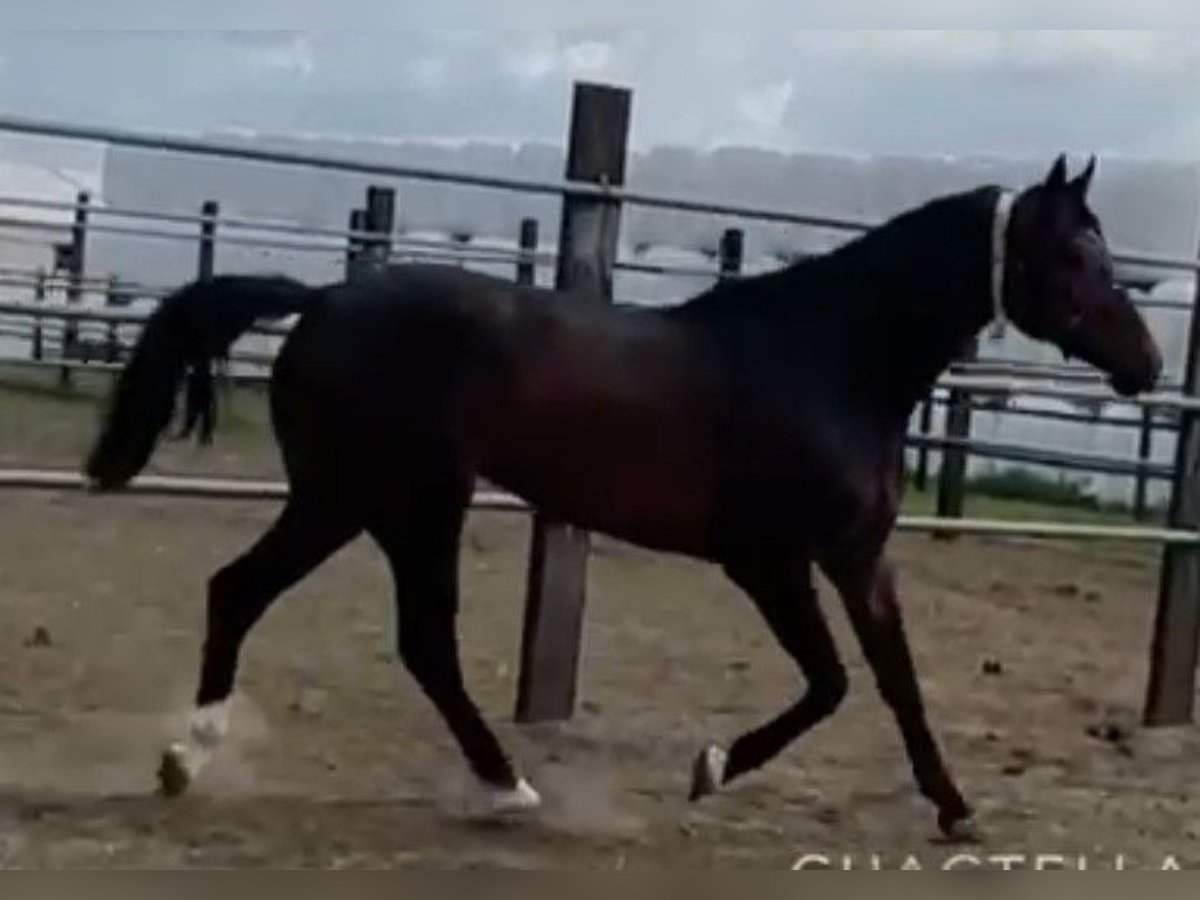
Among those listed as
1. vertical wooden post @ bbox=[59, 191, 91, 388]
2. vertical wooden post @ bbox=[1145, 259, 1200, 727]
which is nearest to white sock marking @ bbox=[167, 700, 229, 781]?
vertical wooden post @ bbox=[59, 191, 91, 388]

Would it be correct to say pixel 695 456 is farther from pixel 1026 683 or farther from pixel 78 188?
pixel 1026 683

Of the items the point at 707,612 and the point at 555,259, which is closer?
the point at 555,259

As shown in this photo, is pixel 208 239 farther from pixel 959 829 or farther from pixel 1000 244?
pixel 959 829

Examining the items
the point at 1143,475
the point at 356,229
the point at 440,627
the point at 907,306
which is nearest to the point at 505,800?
the point at 440,627

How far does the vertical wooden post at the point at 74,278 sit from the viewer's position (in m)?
4.34

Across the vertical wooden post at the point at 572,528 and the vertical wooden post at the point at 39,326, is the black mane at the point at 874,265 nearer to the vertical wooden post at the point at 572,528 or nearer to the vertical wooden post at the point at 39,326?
the vertical wooden post at the point at 572,528

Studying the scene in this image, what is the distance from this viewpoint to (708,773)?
318cm

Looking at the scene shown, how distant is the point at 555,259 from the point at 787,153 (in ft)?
1.27

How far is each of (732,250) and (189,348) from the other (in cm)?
139

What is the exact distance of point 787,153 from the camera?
356 cm

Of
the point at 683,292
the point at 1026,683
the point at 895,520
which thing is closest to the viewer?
the point at 895,520

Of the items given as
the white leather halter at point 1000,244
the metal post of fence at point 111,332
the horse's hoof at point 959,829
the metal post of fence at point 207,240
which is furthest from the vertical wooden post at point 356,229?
the horse's hoof at point 959,829

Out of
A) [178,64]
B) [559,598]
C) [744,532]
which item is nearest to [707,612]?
[559,598]

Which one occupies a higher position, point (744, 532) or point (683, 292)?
point (683, 292)
